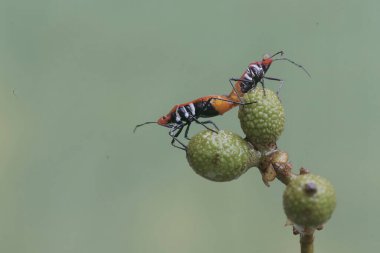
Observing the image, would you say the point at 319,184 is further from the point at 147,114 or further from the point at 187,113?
the point at 147,114

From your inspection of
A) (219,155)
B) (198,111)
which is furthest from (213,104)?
(219,155)

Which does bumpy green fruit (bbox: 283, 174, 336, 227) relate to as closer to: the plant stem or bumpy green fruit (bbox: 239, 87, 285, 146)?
the plant stem

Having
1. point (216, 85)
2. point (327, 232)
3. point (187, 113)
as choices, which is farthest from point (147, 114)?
point (187, 113)

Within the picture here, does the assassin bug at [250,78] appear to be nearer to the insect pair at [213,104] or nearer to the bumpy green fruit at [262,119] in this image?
the insect pair at [213,104]

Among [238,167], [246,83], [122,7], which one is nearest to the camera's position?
[238,167]

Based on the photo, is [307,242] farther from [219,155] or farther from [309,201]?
[219,155]

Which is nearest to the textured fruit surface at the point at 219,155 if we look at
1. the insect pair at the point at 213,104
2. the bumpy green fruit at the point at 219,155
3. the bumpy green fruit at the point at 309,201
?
the bumpy green fruit at the point at 219,155

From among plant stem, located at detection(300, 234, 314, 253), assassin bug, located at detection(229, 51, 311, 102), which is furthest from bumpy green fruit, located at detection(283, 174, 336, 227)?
assassin bug, located at detection(229, 51, 311, 102)
